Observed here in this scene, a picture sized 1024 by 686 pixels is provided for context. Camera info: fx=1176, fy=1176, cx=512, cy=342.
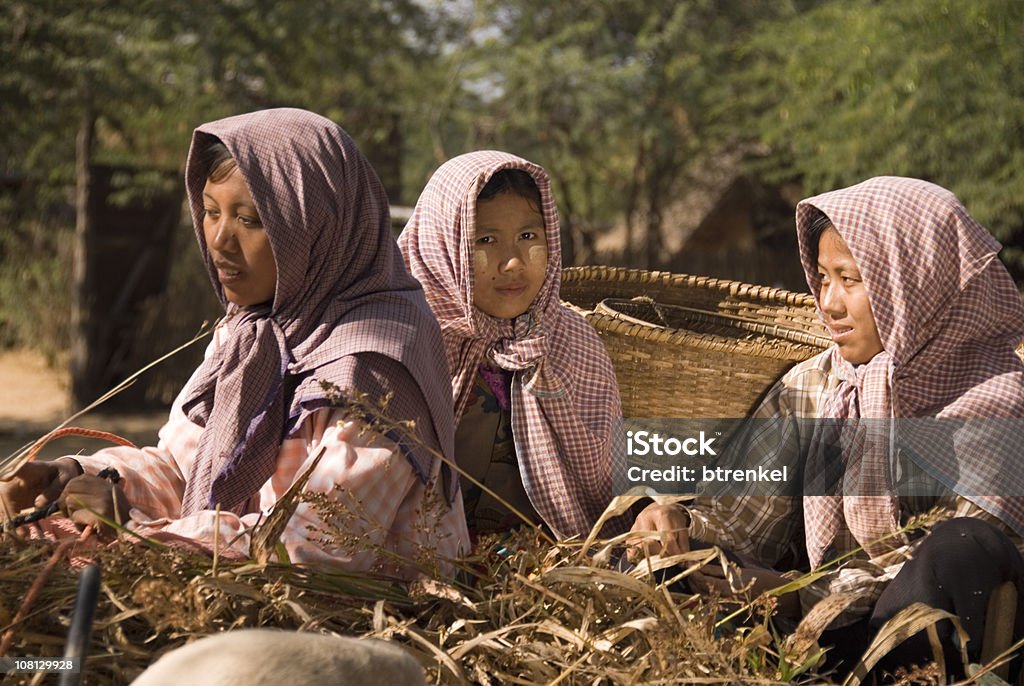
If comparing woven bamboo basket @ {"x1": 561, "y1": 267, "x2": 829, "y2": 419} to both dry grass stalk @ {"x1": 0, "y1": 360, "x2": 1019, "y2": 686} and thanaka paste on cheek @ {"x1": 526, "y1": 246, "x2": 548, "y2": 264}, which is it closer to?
thanaka paste on cheek @ {"x1": 526, "y1": 246, "x2": 548, "y2": 264}

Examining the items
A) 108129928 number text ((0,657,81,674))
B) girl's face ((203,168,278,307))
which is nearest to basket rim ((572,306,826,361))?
girl's face ((203,168,278,307))

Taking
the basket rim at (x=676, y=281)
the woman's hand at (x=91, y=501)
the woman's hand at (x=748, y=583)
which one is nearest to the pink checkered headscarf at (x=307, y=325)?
the woman's hand at (x=91, y=501)

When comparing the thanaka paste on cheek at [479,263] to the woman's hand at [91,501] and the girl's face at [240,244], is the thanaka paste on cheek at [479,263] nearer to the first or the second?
the girl's face at [240,244]

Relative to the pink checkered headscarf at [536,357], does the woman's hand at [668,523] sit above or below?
below

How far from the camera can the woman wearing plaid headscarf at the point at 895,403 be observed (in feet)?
8.92

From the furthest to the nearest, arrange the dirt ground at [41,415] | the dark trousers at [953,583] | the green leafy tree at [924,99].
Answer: the dirt ground at [41,415]
the green leafy tree at [924,99]
the dark trousers at [953,583]

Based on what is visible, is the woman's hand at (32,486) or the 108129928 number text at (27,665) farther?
the woman's hand at (32,486)

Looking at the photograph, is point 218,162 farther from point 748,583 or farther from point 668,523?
point 748,583

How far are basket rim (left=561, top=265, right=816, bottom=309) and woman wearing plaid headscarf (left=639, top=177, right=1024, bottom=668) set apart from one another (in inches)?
35.1

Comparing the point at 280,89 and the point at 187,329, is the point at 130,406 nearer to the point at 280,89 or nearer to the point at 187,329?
the point at 187,329

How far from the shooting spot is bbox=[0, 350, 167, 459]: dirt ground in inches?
391

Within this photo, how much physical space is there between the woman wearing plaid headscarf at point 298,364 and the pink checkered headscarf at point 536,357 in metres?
0.43

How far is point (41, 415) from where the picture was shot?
11219 mm

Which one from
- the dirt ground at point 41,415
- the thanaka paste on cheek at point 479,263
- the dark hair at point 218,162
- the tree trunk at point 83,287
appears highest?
the dark hair at point 218,162
